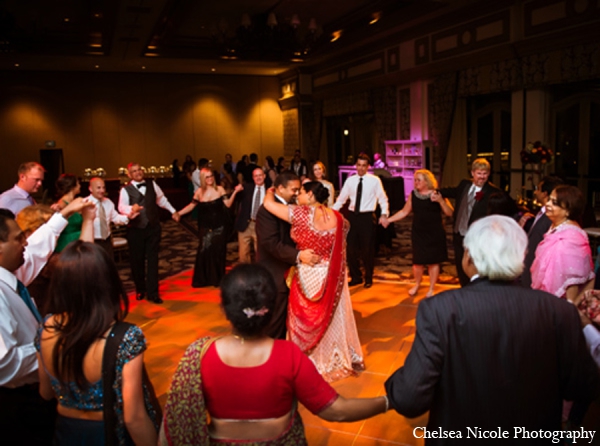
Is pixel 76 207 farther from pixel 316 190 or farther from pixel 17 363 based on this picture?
pixel 316 190

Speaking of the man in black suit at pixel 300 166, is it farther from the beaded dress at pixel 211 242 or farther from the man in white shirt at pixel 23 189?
the man in white shirt at pixel 23 189

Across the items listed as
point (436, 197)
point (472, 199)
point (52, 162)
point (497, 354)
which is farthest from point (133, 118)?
point (497, 354)

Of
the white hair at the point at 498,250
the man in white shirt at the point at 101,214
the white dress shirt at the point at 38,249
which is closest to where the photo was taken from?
the white hair at the point at 498,250

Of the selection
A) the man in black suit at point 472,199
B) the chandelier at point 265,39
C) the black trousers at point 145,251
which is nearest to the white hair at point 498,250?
the man in black suit at point 472,199

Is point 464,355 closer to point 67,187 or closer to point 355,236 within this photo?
point 67,187

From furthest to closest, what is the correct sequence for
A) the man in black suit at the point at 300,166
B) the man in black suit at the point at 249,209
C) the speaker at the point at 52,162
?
the speaker at the point at 52,162
the man in black suit at the point at 300,166
the man in black suit at the point at 249,209

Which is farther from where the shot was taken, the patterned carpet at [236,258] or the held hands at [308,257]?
the patterned carpet at [236,258]

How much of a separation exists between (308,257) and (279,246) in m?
0.24

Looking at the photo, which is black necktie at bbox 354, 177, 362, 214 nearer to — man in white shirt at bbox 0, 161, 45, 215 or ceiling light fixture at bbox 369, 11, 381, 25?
man in white shirt at bbox 0, 161, 45, 215

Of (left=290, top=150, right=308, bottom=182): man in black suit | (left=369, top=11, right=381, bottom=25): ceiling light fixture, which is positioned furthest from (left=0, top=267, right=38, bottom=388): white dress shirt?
(left=290, top=150, right=308, bottom=182): man in black suit

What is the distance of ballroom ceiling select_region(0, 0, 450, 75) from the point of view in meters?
9.45

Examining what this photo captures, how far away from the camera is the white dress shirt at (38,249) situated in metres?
2.56

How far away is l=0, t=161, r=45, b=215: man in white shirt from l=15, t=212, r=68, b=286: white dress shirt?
5.56 feet

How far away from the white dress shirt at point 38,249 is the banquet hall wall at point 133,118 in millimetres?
13633
